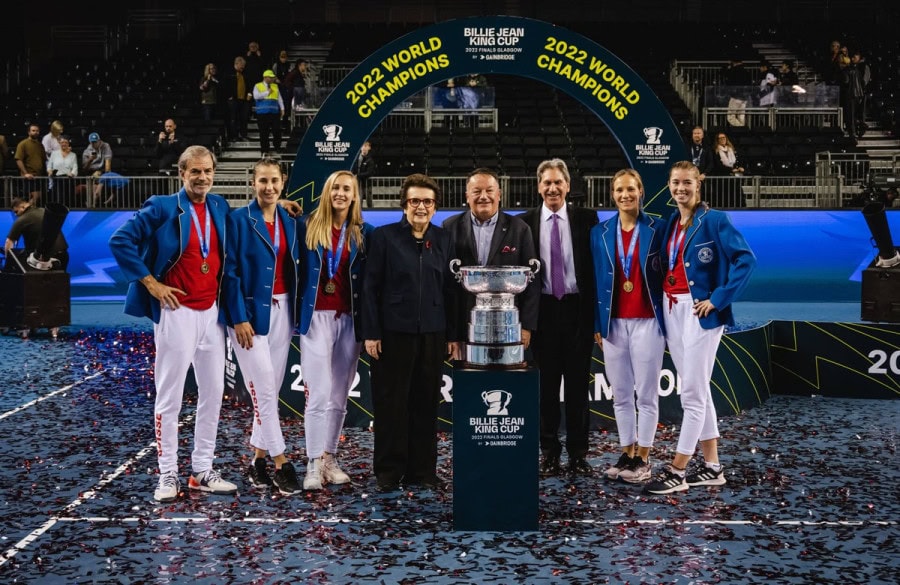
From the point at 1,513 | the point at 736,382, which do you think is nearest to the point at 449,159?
the point at 736,382

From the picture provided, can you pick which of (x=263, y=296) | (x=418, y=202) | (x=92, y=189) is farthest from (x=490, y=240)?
(x=92, y=189)

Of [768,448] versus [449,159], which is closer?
[768,448]

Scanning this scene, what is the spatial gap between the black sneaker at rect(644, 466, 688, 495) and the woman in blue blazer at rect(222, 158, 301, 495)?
195 cm

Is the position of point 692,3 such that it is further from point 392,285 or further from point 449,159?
point 392,285

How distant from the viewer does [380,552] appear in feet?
14.5

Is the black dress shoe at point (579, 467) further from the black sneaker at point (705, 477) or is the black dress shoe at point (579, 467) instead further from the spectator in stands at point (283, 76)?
the spectator in stands at point (283, 76)

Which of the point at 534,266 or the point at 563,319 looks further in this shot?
the point at 563,319

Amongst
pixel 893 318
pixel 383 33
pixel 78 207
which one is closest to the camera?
pixel 893 318

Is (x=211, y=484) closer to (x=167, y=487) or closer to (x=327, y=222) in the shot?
(x=167, y=487)

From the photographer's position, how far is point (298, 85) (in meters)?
17.9

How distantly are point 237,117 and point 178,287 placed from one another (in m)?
13.8

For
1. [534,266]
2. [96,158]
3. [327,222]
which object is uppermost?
[96,158]

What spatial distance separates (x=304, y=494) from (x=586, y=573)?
184 centimetres

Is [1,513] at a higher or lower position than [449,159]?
lower
